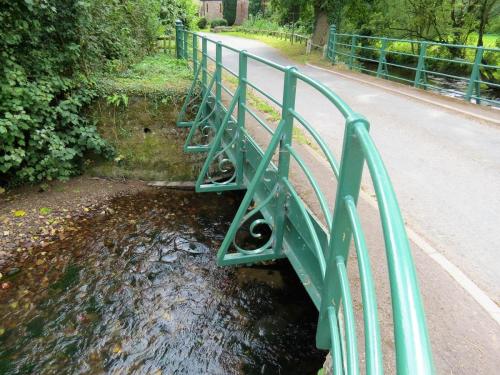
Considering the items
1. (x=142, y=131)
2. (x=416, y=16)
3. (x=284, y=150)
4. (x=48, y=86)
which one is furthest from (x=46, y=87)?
(x=416, y=16)

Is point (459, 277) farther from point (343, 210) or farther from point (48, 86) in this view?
point (48, 86)

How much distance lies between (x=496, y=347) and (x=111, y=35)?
388 inches

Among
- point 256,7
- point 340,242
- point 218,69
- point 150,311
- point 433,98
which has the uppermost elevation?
point 256,7

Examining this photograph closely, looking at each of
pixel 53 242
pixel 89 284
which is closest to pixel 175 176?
pixel 53 242

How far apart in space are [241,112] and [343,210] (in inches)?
127

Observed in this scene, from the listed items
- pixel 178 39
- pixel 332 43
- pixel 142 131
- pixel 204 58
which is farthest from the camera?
pixel 332 43

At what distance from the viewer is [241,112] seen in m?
5.04

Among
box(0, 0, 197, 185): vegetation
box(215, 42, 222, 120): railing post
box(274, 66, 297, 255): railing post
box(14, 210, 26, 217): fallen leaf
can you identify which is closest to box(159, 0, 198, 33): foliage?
box(0, 0, 197, 185): vegetation

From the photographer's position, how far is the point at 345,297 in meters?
1.90

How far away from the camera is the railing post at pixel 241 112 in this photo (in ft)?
15.8

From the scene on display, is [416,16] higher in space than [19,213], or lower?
higher

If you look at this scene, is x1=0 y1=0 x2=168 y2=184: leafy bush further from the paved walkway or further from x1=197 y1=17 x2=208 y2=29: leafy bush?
x1=197 y1=17 x2=208 y2=29: leafy bush

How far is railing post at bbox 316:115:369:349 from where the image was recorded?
187 centimetres

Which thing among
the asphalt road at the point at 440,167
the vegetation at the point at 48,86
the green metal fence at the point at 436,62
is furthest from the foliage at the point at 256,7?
the vegetation at the point at 48,86
